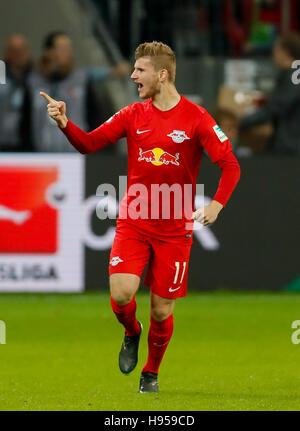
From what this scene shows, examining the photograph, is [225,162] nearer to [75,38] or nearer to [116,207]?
[116,207]

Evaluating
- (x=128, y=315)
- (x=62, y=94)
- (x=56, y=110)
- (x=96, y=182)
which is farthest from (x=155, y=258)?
(x=62, y=94)

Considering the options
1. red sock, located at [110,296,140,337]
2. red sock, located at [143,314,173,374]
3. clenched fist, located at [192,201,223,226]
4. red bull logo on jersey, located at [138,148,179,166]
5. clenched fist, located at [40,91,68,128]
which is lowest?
red sock, located at [143,314,173,374]

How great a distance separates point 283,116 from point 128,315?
17.9ft

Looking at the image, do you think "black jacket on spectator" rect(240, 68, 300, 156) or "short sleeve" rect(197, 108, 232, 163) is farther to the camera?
"black jacket on spectator" rect(240, 68, 300, 156)

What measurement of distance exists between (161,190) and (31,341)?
2.94 m

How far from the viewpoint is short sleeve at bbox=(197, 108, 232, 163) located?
6.79 m

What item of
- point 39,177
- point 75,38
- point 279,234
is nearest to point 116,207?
point 39,177

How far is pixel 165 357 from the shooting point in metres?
8.50

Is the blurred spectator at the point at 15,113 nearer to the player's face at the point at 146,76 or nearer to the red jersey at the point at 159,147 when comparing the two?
the red jersey at the point at 159,147

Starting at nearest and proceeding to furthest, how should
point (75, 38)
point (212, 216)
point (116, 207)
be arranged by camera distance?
point (212, 216) < point (116, 207) < point (75, 38)

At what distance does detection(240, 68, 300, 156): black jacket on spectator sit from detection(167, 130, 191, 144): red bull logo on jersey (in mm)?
5094

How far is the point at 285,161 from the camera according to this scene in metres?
12.1

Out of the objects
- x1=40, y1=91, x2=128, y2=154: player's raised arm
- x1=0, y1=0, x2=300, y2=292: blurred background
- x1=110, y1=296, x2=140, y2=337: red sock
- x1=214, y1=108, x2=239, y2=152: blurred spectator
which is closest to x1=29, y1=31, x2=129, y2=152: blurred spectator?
x1=0, y1=0, x2=300, y2=292: blurred background

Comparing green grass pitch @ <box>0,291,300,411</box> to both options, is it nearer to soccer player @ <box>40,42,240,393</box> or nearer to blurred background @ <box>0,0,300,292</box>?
blurred background @ <box>0,0,300,292</box>
